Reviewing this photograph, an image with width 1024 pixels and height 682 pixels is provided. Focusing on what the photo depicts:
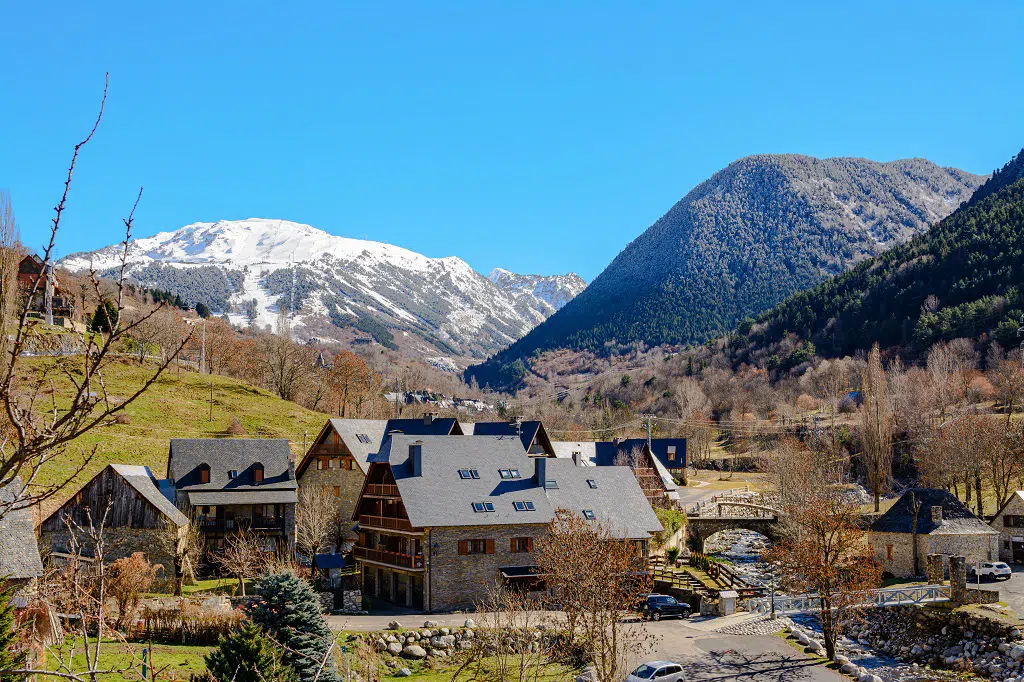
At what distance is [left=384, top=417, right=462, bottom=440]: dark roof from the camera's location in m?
77.5

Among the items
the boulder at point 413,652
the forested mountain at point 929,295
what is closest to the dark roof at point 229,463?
the boulder at point 413,652

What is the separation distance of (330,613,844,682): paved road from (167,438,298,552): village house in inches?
647

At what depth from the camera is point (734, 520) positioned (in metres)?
69.2

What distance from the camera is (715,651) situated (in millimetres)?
43281

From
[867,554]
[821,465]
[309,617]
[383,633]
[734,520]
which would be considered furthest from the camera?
[821,465]

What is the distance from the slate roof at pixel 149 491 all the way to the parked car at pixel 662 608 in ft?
97.7

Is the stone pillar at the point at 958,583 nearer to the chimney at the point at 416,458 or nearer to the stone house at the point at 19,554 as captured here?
the chimney at the point at 416,458

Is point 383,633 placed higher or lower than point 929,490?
lower

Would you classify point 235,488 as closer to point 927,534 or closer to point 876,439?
point 927,534

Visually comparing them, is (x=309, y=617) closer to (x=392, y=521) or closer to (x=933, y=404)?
(x=392, y=521)

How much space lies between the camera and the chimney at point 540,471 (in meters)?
57.5

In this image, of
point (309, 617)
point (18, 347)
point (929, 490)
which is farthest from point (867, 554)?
point (18, 347)

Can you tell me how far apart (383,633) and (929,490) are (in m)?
38.2

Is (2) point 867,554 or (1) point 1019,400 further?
(1) point 1019,400
